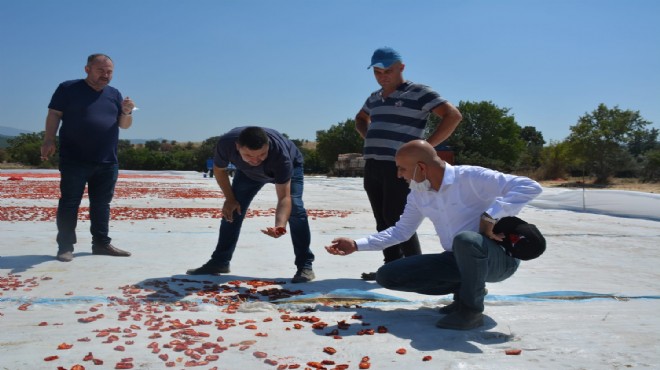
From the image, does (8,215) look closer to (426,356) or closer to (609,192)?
(426,356)

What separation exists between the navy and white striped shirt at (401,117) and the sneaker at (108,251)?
2185 millimetres

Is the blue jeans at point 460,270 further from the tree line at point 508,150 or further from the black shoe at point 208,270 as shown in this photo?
the tree line at point 508,150

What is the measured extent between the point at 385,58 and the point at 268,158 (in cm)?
105

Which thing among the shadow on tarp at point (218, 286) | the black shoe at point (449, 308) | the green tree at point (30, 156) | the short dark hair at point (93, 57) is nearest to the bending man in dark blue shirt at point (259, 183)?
the shadow on tarp at point (218, 286)

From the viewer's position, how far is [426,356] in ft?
7.61

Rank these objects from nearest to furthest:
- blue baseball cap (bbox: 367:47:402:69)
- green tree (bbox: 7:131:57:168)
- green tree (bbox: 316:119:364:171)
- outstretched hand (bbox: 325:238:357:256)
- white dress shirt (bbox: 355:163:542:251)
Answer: white dress shirt (bbox: 355:163:542:251) → outstretched hand (bbox: 325:238:357:256) → blue baseball cap (bbox: 367:47:402:69) → green tree (bbox: 7:131:57:168) → green tree (bbox: 316:119:364:171)

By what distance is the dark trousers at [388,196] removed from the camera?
3768 mm

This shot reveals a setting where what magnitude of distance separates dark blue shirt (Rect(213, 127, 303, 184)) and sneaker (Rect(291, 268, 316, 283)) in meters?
0.65

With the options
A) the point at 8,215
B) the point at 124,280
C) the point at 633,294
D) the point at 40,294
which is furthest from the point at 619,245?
the point at 8,215

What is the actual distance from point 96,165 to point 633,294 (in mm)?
4066

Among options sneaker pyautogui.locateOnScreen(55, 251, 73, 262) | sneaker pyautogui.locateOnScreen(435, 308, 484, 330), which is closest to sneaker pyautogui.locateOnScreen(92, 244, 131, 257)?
sneaker pyautogui.locateOnScreen(55, 251, 73, 262)

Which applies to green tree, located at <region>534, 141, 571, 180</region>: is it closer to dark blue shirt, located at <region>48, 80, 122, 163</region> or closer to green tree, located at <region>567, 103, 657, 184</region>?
→ green tree, located at <region>567, 103, 657, 184</region>

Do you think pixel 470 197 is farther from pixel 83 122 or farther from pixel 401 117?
pixel 83 122

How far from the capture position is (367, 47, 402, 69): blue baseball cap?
12.6 feet
